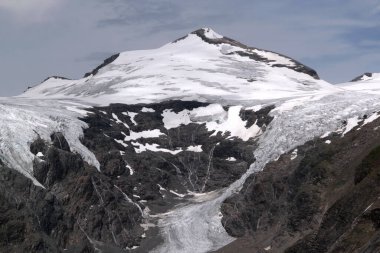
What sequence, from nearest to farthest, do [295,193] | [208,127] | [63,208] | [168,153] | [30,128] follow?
[295,193] → [63,208] → [30,128] → [168,153] → [208,127]

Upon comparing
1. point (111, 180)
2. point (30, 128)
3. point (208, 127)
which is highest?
point (30, 128)

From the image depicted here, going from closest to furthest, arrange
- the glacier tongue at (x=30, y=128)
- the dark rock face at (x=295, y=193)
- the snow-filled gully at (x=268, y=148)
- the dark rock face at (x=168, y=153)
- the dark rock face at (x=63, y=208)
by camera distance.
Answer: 1. the dark rock face at (x=295, y=193)
2. the dark rock face at (x=63, y=208)
3. the snow-filled gully at (x=268, y=148)
4. the glacier tongue at (x=30, y=128)
5. the dark rock face at (x=168, y=153)

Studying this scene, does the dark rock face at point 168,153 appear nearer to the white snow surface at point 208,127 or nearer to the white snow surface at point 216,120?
the white snow surface at point 216,120

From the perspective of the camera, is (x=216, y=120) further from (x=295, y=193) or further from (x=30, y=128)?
(x=295, y=193)

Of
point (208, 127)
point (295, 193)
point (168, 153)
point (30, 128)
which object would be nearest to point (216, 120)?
point (208, 127)

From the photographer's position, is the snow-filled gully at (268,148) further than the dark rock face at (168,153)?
No

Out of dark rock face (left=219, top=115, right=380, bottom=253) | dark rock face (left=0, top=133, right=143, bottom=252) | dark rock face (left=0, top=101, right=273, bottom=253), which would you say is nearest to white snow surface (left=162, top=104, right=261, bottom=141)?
dark rock face (left=0, top=101, right=273, bottom=253)

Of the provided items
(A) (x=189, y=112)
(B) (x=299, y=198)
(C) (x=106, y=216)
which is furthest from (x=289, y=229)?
(A) (x=189, y=112)

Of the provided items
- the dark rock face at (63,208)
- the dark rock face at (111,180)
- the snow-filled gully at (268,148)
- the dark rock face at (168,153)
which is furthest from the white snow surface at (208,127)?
the dark rock face at (63,208)
